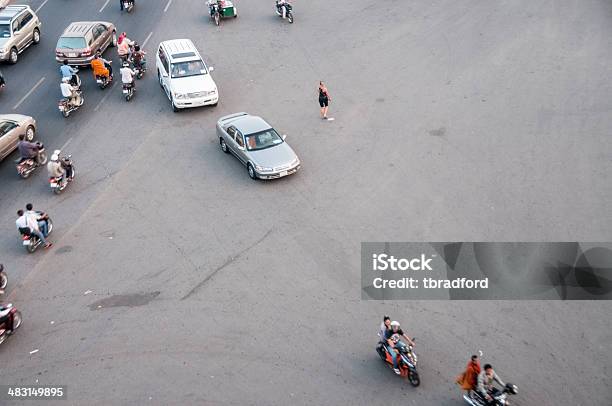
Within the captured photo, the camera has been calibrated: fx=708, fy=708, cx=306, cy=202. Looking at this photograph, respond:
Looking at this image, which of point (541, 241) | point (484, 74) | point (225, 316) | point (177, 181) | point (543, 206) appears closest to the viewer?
point (225, 316)

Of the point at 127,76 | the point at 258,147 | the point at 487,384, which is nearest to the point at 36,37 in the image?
the point at 127,76

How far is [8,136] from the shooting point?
25.6 meters

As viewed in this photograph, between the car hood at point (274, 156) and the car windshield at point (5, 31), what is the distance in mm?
15952

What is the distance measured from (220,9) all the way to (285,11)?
343 cm

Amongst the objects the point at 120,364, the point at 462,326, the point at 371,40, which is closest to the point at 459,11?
the point at 371,40

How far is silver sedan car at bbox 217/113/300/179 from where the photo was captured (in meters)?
23.6

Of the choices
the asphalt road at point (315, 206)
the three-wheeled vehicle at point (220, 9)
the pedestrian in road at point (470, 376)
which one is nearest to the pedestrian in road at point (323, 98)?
the asphalt road at point (315, 206)

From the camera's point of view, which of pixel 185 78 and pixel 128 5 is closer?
pixel 185 78

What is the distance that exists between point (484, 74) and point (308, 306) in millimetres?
16697

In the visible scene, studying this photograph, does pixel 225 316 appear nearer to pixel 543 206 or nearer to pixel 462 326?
pixel 462 326

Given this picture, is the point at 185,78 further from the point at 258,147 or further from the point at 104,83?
the point at 258,147

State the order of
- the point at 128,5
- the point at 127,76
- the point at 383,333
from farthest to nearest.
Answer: the point at 128,5 → the point at 127,76 → the point at 383,333

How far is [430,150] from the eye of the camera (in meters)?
25.2

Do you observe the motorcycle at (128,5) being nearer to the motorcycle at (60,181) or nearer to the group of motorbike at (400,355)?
the motorcycle at (60,181)
